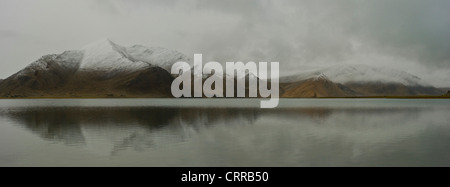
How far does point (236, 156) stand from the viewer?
2697cm

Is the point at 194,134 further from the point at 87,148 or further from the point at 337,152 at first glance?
the point at 337,152

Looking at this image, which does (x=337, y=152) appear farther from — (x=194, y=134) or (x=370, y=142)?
(x=194, y=134)

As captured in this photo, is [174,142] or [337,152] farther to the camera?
[174,142]
